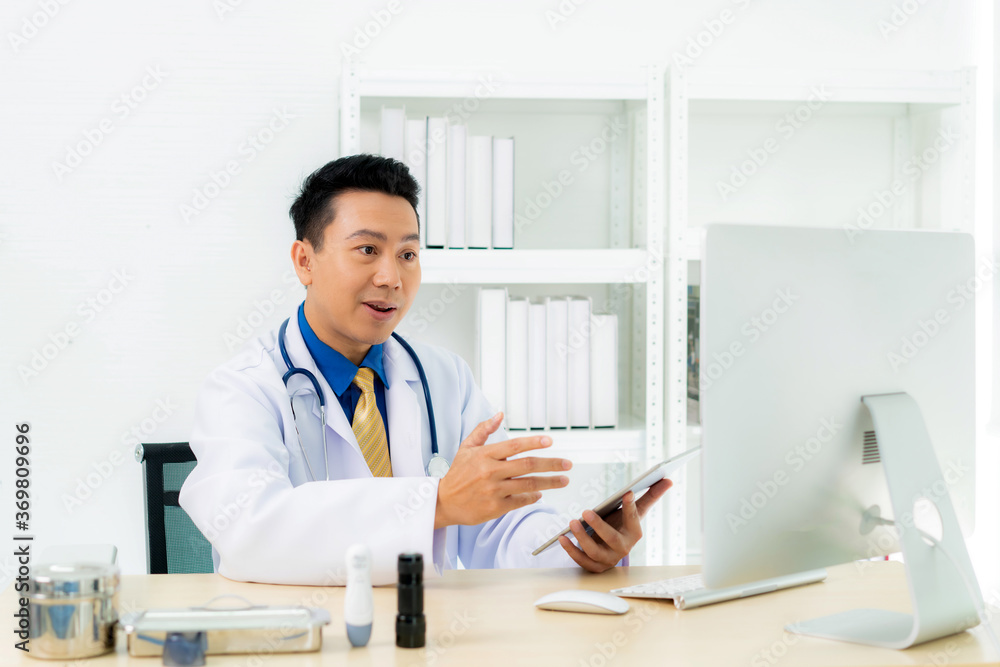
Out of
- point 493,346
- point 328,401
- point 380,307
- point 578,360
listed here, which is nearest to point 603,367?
point 578,360

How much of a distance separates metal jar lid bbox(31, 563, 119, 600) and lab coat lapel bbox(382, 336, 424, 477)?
0.64 meters

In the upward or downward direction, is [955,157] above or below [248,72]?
below

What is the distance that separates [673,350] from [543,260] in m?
0.39

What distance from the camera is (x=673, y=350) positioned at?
201cm

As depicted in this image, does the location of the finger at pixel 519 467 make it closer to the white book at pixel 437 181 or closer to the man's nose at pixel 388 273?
the man's nose at pixel 388 273

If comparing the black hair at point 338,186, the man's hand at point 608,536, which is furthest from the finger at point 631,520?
the black hair at point 338,186

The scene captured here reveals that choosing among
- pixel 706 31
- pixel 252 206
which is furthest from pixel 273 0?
pixel 706 31

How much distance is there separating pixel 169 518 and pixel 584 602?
0.95m

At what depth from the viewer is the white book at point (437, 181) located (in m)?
1.93

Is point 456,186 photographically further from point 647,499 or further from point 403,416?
point 647,499

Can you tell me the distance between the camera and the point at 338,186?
61.1 inches

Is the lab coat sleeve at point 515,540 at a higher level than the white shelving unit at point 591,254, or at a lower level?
lower

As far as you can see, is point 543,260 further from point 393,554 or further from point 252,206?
point 393,554

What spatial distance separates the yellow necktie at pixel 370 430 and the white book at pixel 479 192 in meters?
0.60
